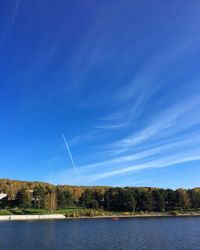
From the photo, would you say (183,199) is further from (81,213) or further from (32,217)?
(32,217)

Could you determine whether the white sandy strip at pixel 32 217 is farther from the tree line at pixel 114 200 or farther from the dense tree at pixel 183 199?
the dense tree at pixel 183 199

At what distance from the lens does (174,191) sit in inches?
7456

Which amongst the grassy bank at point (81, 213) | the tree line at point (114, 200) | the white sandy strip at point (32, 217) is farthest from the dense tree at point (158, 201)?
the white sandy strip at point (32, 217)

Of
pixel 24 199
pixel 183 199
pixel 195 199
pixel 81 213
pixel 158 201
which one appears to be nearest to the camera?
pixel 81 213

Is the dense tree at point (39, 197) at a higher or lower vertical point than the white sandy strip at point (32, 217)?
higher

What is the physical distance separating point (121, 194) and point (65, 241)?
12167 cm

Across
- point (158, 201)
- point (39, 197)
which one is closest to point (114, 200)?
point (158, 201)

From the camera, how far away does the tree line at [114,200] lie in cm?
17171

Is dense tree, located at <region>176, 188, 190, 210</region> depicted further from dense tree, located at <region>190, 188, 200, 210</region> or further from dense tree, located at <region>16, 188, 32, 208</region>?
dense tree, located at <region>16, 188, 32, 208</region>

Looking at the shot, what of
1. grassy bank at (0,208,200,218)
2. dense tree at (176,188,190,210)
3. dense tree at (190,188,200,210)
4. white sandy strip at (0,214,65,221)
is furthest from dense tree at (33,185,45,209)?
dense tree at (190,188,200,210)

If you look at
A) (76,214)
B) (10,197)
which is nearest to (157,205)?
(76,214)

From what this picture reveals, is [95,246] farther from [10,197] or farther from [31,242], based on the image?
[10,197]

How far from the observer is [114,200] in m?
181

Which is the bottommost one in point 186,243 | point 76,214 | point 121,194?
point 186,243
